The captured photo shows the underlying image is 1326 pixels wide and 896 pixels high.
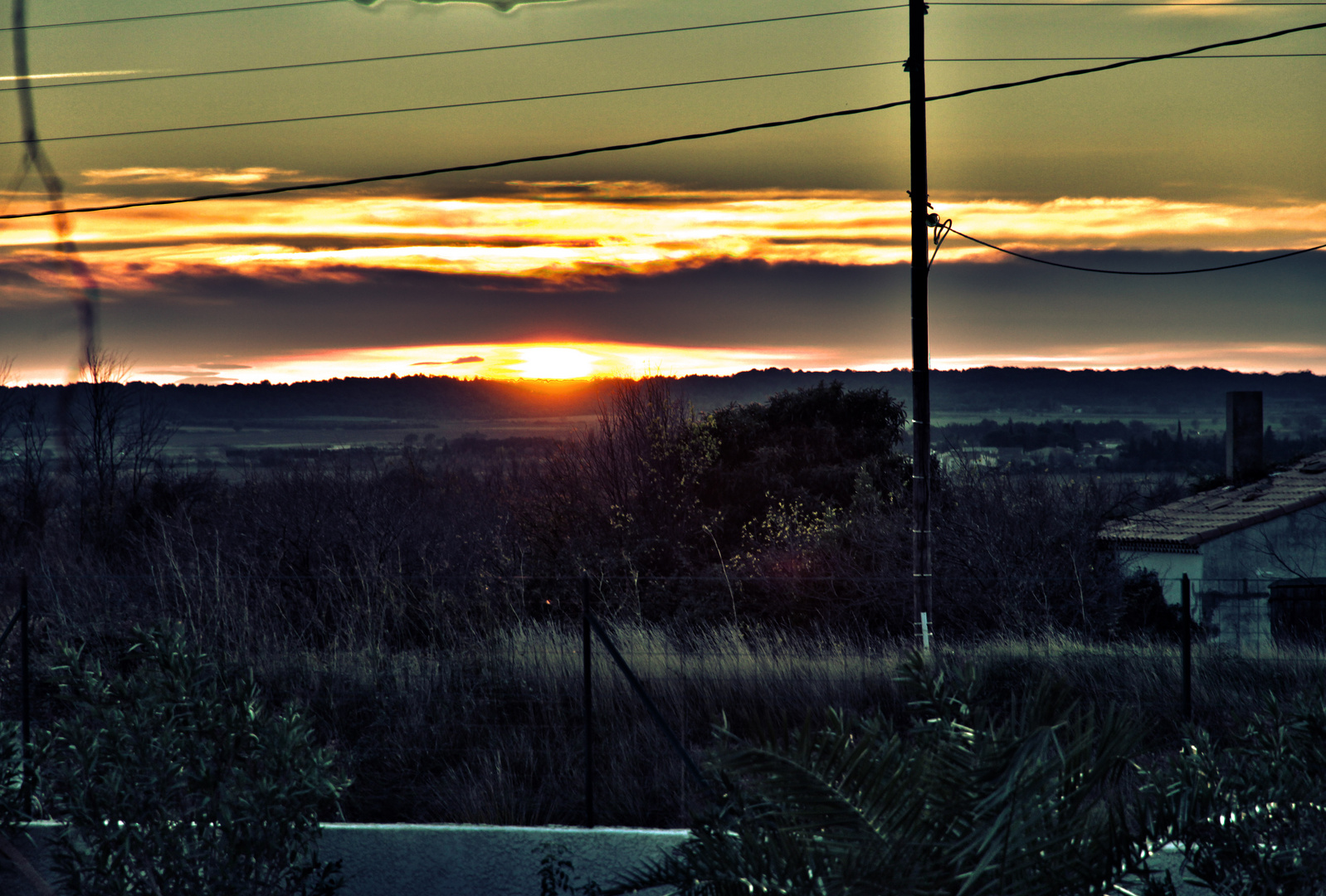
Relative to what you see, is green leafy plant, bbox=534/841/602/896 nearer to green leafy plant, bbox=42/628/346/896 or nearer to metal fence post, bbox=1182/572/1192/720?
green leafy plant, bbox=42/628/346/896

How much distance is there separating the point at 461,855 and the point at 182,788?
160 cm

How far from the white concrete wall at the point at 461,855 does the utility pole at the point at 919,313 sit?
7.83m

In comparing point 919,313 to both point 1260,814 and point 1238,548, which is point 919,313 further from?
point 1238,548

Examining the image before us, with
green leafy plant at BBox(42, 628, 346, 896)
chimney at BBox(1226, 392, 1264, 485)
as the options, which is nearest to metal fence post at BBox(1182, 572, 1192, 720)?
green leafy plant at BBox(42, 628, 346, 896)

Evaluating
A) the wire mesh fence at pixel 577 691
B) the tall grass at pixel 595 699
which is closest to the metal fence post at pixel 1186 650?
the wire mesh fence at pixel 577 691

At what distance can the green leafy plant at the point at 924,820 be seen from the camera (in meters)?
2.90

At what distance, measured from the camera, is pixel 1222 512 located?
84.8 feet

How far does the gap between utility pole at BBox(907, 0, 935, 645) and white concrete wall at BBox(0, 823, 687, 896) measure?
7834 millimetres

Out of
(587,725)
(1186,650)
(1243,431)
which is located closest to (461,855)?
A: (587,725)

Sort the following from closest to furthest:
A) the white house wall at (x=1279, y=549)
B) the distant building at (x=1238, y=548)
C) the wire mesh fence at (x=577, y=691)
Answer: the wire mesh fence at (x=577, y=691)
the distant building at (x=1238, y=548)
the white house wall at (x=1279, y=549)

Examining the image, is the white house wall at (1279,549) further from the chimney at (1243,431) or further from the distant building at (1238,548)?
the chimney at (1243,431)

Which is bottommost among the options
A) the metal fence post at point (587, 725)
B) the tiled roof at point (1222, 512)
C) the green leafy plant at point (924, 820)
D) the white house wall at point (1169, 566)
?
the white house wall at point (1169, 566)

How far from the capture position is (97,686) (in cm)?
509

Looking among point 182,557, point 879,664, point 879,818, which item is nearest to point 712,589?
point 182,557
